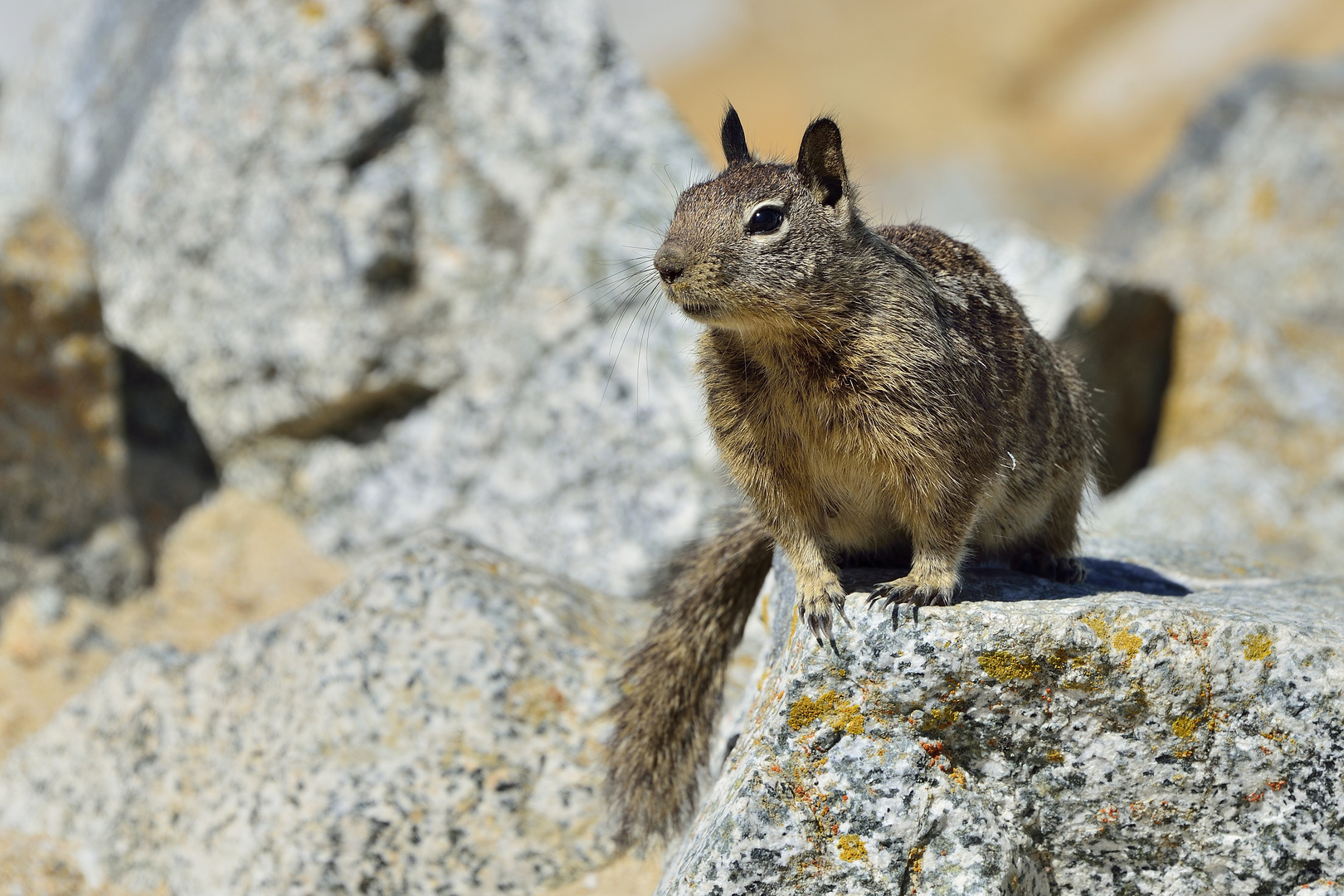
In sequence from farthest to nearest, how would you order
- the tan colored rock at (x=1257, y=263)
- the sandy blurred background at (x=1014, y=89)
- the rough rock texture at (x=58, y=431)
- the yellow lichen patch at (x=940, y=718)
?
1. the sandy blurred background at (x=1014, y=89)
2. the tan colored rock at (x=1257, y=263)
3. the rough rock texture at (x=58, y=431)
4. the yellow lichen patch at (x=940, y=718)

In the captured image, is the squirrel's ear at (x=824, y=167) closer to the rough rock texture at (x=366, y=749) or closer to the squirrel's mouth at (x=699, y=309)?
the squirrel's mouth at (x=699, y=309)

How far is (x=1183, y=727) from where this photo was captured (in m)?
3.30

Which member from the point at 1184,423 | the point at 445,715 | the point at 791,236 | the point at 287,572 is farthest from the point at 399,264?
the point at 1184,423

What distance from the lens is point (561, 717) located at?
4676mm

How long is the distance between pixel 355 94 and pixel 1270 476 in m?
7.13

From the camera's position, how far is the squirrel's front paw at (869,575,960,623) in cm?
358

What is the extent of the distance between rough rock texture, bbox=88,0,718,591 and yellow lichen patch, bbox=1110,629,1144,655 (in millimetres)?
3830

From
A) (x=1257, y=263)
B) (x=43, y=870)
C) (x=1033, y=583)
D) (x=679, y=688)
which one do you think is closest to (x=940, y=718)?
(x=1033, y=583)

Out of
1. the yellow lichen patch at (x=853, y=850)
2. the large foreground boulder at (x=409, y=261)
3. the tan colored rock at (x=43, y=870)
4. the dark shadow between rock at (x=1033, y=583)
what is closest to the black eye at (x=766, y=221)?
the dark shadow between rock at (x=1033, y=583)

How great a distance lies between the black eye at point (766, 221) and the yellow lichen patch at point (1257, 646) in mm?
1942

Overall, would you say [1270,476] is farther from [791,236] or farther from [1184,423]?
[791,236]

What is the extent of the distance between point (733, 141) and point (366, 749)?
2831mm

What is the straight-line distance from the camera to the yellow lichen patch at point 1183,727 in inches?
130

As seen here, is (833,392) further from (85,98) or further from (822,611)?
(85,98)
